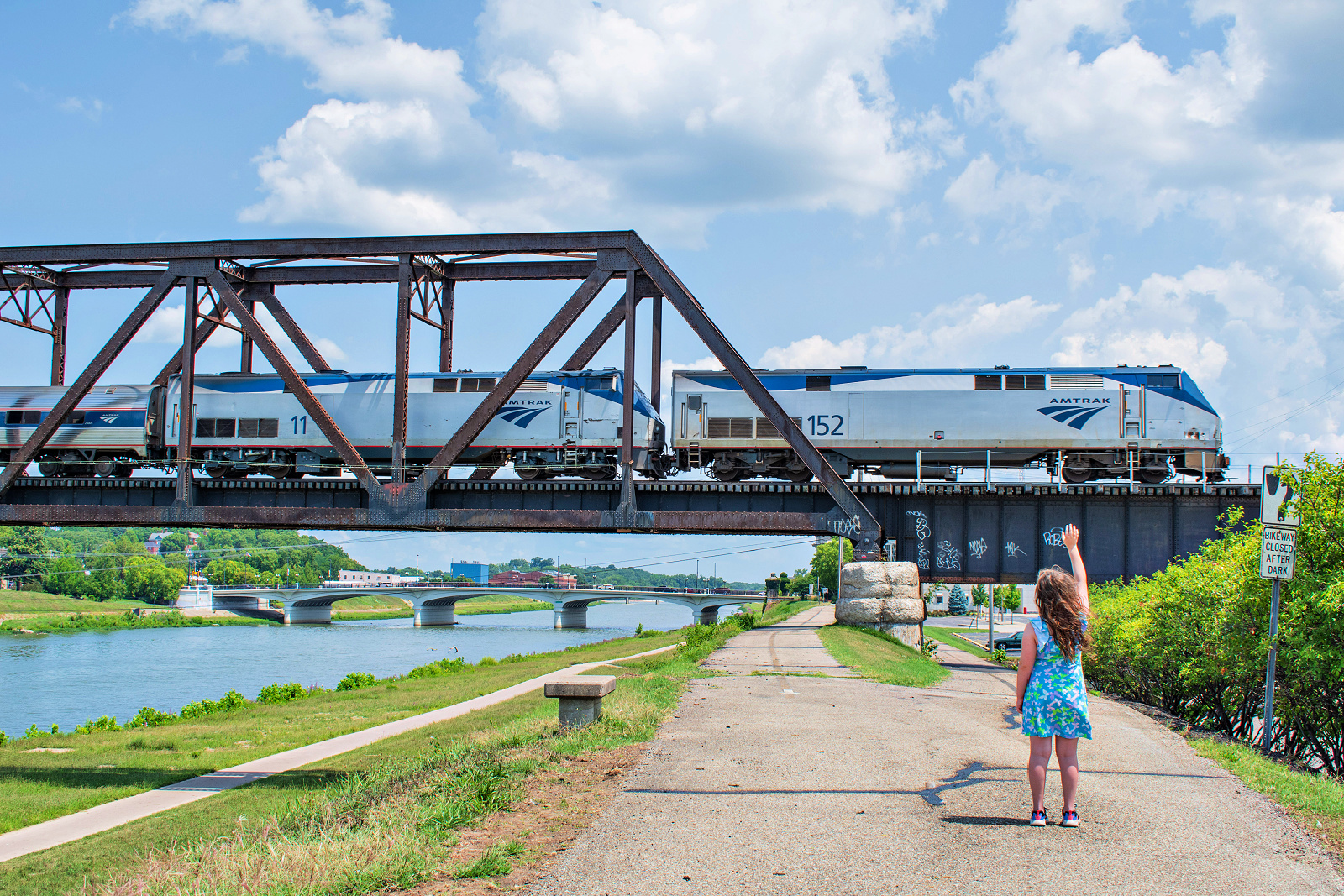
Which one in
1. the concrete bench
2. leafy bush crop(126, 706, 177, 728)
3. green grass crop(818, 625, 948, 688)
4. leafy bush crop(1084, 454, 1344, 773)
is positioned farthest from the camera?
leafy bush crop(126, 706, 177, 728)

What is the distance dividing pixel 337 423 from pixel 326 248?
664 cm

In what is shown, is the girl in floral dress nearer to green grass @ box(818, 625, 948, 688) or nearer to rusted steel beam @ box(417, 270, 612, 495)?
green grass @ box(818, 625, 948, 688)

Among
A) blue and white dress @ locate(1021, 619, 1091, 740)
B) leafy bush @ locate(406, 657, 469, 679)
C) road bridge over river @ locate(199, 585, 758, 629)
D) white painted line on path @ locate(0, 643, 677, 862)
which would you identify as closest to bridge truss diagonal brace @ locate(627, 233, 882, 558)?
white painted line on path @ locate(0, 643, 677, 862)

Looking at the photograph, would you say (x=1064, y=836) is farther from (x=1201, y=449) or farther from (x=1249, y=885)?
(x=1201, y=449)

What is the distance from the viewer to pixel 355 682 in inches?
1283

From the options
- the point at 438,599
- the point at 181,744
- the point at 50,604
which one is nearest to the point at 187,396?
the point at 181,744

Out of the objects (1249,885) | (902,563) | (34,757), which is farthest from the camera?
(902,563)

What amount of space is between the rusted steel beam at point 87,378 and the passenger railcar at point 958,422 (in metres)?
19.9

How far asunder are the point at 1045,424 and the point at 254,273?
31129mm

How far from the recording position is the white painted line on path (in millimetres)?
11961

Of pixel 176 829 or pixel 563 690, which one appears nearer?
pixel 176 829

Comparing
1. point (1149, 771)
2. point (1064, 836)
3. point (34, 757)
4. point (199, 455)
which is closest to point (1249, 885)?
point (1064, 836)

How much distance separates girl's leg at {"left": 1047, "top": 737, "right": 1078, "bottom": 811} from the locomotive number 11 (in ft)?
91.4

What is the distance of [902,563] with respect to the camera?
102 ft
